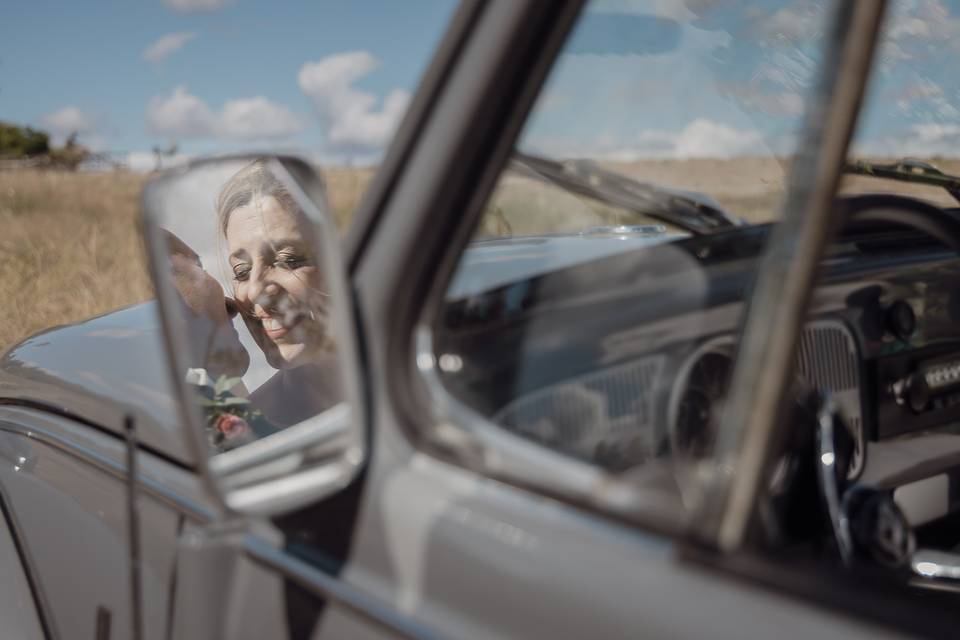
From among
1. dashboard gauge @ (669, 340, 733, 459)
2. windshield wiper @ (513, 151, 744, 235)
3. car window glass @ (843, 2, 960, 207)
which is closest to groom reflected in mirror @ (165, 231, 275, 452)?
windshield wiper @ (513, 151, 744, 235)

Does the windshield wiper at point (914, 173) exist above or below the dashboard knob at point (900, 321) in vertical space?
above

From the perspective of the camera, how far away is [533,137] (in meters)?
1.21

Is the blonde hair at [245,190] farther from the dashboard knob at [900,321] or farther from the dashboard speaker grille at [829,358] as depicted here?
the dashboard knob at [900,321]

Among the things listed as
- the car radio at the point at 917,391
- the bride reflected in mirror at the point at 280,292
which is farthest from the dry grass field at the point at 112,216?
the car radio at the point at 917,391

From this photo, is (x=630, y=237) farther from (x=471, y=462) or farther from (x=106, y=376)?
(x=106, y=376)

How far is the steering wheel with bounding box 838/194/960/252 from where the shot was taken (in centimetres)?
187

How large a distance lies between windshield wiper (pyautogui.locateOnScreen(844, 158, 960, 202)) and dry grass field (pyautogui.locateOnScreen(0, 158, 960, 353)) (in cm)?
2

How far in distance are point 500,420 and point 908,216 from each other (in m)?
1.22

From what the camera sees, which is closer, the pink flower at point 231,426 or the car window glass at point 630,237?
the car window glass at point 630,237

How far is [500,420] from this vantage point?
1.17m

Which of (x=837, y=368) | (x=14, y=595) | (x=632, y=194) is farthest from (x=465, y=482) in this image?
(x=14, y=595)

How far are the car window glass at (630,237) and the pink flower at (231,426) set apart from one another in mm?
585

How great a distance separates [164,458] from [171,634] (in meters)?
0.27

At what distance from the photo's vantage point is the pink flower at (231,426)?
1686mm
